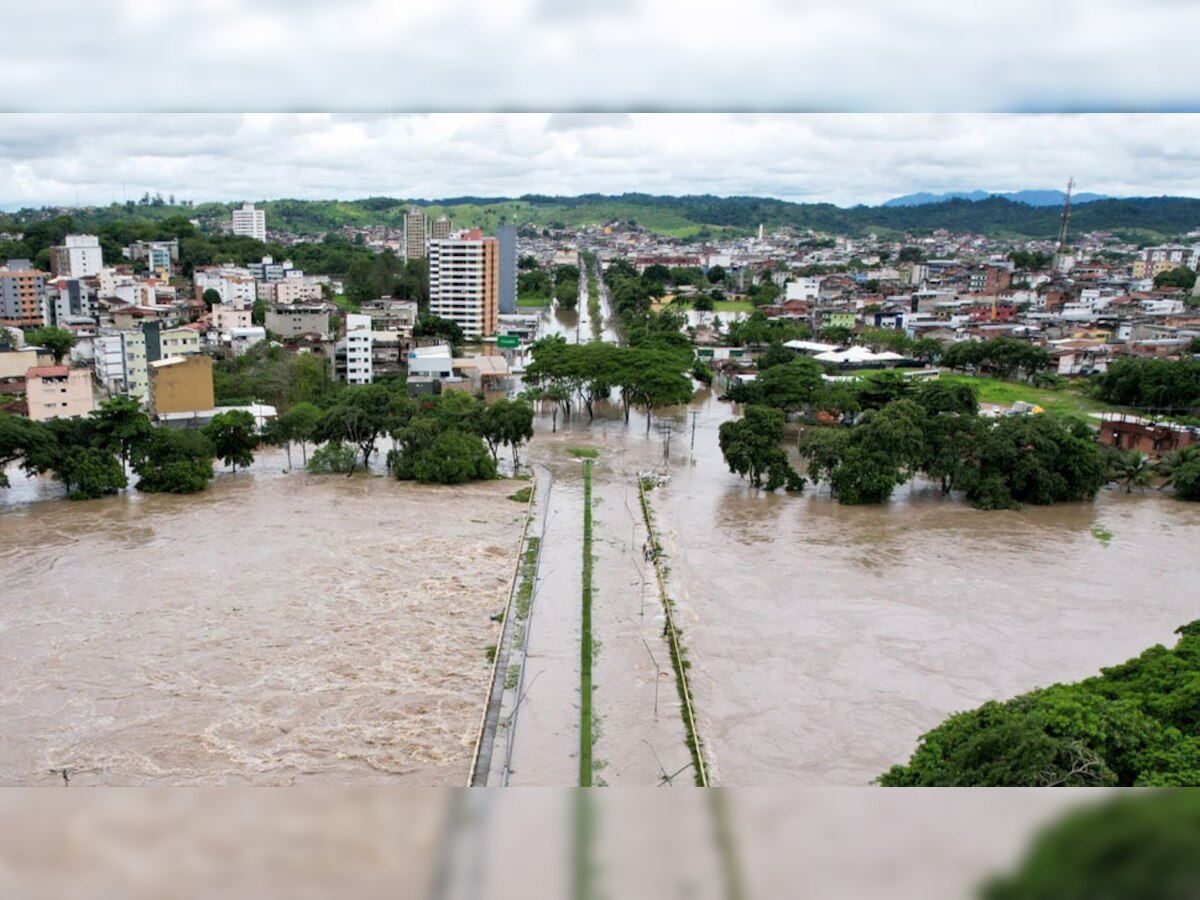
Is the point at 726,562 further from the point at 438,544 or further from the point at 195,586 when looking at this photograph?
the point at 195,586

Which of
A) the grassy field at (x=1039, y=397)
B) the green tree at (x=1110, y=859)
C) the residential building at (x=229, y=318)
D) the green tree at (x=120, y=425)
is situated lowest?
the grassy field at (x=1039, y=397)

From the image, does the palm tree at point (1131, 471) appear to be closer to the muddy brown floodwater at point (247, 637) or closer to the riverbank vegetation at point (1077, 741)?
the muddy brown floodwater at point (247, 637)

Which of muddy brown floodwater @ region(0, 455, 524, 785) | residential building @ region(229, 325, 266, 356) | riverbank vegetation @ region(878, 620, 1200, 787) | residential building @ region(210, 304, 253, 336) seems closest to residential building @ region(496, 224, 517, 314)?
residential building @ region(210, 304, 253, 336)

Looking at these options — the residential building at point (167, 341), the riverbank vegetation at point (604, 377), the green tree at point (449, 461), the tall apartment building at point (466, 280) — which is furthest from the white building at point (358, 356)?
the green tree at point (449, 461)

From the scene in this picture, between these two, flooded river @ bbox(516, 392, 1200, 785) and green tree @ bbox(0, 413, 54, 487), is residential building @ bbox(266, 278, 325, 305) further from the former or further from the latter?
flooded river @ bbox(516, 392, 1200, 785)

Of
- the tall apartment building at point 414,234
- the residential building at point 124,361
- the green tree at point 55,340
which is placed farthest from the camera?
the tall apartment building at point 414,234
